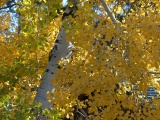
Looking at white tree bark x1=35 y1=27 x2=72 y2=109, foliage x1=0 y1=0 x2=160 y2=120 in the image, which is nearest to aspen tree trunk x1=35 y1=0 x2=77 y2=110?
white tree bark x1=35 y1=27 x2=72 y2=109

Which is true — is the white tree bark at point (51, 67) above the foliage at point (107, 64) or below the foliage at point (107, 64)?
above

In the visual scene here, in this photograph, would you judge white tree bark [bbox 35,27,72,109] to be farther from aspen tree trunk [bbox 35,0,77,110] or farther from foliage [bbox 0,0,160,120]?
foliage [bbox 0,0,160,120]

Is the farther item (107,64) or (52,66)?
(52,66)

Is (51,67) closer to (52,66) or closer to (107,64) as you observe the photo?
(52,66)

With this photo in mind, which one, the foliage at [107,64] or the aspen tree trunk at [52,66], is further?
the aspen tree trunk at [52,66]

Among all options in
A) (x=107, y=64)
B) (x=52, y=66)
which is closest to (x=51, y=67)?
(x=52, y=66)

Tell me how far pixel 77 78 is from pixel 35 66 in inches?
80.8

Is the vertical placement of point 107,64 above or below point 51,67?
below

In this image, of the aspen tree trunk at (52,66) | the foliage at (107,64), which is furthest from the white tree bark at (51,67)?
the foliage at (107,64)

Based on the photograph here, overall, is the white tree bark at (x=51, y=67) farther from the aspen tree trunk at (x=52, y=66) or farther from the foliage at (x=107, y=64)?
the foliage at (x=107, y=64)

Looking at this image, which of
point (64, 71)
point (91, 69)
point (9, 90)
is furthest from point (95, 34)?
point (9, 90)

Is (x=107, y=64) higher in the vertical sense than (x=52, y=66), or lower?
lower

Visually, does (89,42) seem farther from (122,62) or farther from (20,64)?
(20,64)

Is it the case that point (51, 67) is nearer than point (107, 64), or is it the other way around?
point (107, 64)
